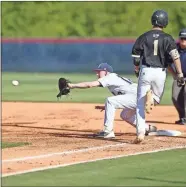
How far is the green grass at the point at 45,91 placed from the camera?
20758 mm

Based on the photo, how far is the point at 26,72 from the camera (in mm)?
33500

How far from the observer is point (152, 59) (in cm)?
1078

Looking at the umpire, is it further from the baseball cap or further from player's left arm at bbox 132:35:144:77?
player's left arm at bbox 132:35:144:77

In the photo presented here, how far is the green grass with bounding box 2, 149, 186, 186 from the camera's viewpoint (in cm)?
755

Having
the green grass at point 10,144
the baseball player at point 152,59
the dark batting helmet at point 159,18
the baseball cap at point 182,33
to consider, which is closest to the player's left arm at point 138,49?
the baseball player at point 152,59

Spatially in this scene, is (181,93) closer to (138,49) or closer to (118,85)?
(118,85)

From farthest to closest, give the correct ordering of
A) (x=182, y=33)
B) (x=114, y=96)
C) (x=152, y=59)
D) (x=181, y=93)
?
(x=181, y=93)
(x=182, y=33)
(x=114, y=96)
(x=152, y=59)

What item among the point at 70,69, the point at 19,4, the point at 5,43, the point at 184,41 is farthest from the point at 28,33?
the point at 184,41

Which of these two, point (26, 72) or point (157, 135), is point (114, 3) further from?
point (157, 135)

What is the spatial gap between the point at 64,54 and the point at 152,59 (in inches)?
900

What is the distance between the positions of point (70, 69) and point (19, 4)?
8999mm

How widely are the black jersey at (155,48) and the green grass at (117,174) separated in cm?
176

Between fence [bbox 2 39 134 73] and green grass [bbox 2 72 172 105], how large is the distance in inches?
81.9

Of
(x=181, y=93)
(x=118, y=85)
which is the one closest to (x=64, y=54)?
(x=181, y=93)
